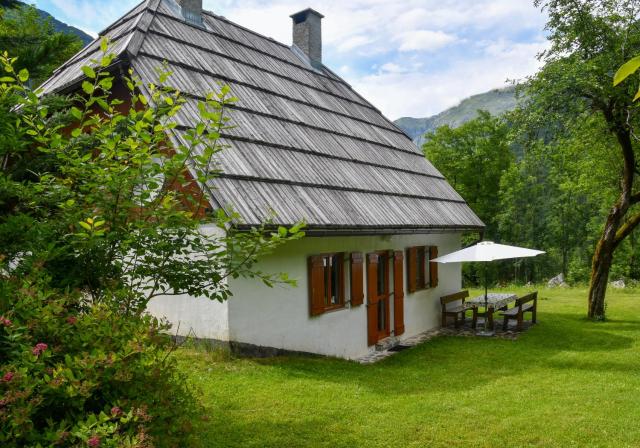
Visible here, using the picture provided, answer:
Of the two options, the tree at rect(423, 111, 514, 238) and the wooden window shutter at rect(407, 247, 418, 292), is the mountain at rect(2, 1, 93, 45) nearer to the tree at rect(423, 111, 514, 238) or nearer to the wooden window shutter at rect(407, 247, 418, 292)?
the wooden window shutter at rect(407, 247, 418, 292)

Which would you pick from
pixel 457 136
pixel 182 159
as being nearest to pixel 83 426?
pixel 182 159

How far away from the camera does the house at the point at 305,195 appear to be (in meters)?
8.09

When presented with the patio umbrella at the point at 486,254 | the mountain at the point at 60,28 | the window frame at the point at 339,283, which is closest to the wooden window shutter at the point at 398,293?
the patio umbrella at the point at 486,254

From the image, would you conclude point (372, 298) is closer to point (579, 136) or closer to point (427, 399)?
point (427, 399)

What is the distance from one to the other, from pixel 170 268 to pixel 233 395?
3103 millimetres

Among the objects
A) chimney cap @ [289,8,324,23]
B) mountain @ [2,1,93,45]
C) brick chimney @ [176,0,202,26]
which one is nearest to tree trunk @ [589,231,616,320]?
chimney cap @ [289,8,324,23]

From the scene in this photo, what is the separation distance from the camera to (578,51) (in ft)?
42.6

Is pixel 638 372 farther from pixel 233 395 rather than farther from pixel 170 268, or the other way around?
pixel 170 268

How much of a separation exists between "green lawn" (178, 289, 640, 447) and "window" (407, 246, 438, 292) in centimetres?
212

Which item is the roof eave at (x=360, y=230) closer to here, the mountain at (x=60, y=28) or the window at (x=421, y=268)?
the window at (x=421, y=268)

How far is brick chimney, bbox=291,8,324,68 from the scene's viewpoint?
15.6 m

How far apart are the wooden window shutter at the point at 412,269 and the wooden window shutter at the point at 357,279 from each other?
2.09 m

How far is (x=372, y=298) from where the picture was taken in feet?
34.9

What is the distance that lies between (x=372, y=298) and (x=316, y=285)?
2.09 meters
